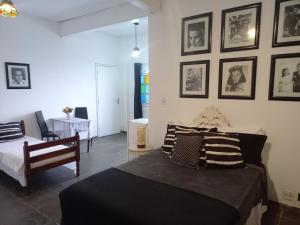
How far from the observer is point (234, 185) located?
74.4 inches

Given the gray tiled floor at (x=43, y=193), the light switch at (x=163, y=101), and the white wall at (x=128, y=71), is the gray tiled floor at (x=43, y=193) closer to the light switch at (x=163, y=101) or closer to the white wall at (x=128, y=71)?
the light switch at (x=163, y=101)

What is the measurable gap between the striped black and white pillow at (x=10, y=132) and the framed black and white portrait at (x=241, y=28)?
3660mm

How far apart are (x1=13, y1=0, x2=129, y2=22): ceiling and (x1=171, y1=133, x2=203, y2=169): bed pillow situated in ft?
8.13

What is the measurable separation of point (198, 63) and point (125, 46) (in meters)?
3.66

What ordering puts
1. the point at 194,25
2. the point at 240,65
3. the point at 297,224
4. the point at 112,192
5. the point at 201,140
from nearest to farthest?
1. the point at 112,192
2. the point at 297,224
3. the point at 201,140
4. the point at 240,65
5. the point at 194,25

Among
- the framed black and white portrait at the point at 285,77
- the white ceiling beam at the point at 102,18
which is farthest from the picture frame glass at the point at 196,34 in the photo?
the framed black and white portrait at the point at 285,77

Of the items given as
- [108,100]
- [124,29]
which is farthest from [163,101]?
[108,100]

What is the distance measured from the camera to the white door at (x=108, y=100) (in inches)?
235

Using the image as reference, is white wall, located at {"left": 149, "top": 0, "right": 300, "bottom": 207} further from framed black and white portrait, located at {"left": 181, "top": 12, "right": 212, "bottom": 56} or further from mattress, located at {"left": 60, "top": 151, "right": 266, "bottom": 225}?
mattress, located at {"left": 60, "top": 151, "right": 266, "bottom": 225}

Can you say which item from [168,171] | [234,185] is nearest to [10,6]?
[168,171]

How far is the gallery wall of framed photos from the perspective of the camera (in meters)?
2.36

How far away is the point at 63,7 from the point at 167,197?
3.88 metres

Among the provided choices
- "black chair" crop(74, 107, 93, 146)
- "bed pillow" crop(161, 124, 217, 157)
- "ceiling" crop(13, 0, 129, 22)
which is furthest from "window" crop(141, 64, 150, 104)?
"bed pillow" crop(161, 124, 217, 157)

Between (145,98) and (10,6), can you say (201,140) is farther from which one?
(145,98)
